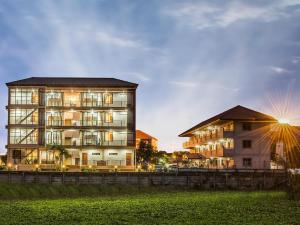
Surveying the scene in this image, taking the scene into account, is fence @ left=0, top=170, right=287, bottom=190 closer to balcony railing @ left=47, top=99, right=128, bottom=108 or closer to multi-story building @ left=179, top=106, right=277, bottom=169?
multi-story building @ left=179, top=106, right=277, bottom=169

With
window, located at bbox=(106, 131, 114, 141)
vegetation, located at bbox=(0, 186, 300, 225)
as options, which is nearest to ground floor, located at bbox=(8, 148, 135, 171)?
window, located at bbox=(106, 131, 114, 141)

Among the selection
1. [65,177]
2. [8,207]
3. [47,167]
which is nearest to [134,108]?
[47,167]

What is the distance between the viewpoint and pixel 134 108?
83.9 metres

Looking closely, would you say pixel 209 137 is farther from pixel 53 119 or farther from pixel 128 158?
pixel 53 119

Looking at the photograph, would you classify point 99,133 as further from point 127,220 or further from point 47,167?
point 127,220

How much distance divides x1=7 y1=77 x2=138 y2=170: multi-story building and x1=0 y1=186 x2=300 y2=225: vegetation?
38.8 metres

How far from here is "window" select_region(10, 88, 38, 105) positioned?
83688 millimetres

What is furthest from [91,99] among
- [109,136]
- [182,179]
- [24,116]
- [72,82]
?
[182,179]

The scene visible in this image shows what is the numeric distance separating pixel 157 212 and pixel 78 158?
49.0m

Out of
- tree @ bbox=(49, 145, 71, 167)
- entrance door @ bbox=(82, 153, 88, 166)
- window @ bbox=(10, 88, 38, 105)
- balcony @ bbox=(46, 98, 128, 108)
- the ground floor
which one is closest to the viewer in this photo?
tree @ bbox=(49, 145, 71, 167)

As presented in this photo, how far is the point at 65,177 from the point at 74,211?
23416 millimetres

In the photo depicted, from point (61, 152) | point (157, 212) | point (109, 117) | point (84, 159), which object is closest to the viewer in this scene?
point (157, 212)

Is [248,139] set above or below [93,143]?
above

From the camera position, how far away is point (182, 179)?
61000 mm
